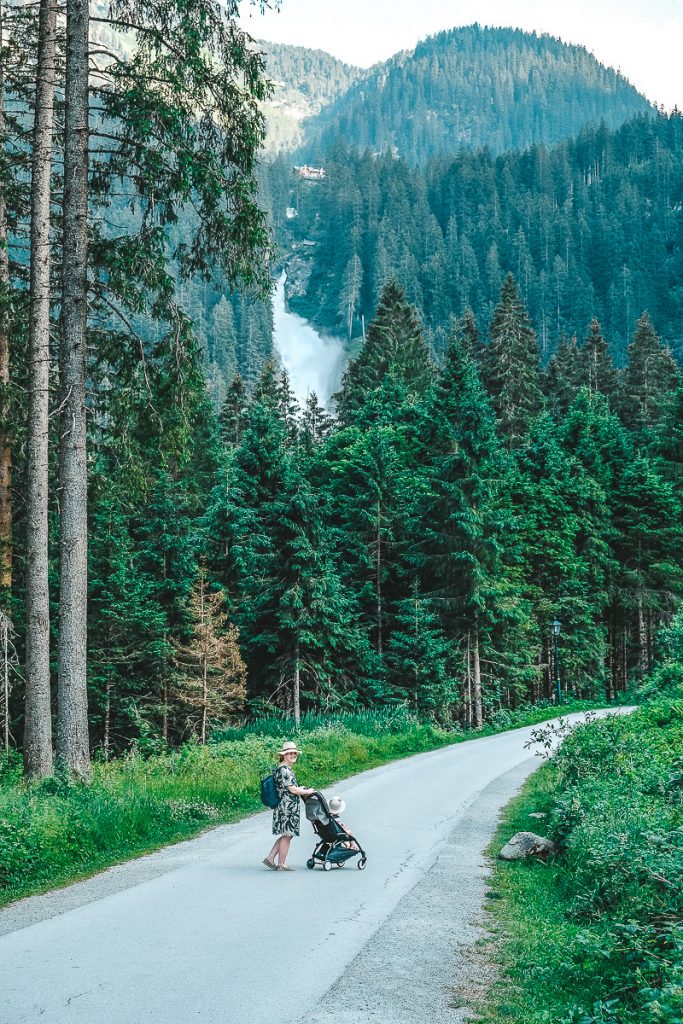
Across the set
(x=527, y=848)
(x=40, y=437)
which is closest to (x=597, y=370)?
(x=40, y=437)

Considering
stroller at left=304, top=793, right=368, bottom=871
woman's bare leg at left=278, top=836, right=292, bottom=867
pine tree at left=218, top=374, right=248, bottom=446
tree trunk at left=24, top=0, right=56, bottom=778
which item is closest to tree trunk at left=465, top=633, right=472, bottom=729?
tree trunk at left=24, top=0, right=56, bottom=778

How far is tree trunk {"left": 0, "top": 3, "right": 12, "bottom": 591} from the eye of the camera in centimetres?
1527

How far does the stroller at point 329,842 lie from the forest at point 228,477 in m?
4.15

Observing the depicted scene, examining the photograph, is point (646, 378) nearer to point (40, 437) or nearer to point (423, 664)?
point (423, 664)

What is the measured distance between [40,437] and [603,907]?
9.96 m

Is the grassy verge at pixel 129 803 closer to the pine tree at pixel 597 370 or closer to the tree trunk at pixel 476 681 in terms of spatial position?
the tree trunk at pixel 476 681

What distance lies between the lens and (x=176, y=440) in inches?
526

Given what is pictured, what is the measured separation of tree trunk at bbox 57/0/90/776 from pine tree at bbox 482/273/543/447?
48.1 m

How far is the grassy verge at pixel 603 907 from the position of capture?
17.1ft

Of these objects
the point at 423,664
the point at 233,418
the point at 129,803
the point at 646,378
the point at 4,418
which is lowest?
the point at 423,664

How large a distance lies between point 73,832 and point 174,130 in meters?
9.71

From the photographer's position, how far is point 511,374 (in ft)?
210

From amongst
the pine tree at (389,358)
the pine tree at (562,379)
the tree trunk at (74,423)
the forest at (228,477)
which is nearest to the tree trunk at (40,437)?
the forest at (228,477)

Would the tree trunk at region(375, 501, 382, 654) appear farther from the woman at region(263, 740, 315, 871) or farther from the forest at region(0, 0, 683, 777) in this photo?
the woman at region(263, 740, 315, 871)
